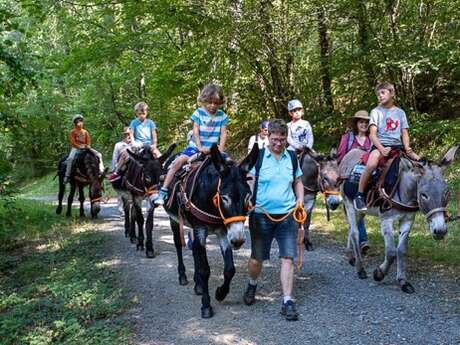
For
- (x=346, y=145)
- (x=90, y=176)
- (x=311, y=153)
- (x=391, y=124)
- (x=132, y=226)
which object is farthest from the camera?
(x=90, y=176)

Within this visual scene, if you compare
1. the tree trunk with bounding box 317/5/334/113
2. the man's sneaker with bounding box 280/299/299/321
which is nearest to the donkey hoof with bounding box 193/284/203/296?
the man's sneaker with bounding box 280/299/299/321

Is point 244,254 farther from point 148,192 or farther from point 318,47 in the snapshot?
point 318,47

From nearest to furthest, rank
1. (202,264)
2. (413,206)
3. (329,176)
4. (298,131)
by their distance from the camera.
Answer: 1. (202,264)
2. (413,206)
3. (329,176)
4. (298,131)

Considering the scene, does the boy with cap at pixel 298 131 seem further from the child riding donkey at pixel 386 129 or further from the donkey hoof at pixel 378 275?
the donkey hoof at pixel 378 275

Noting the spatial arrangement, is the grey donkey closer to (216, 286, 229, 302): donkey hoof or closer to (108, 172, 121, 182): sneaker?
(216, 286, 229, 302): donkey hoof

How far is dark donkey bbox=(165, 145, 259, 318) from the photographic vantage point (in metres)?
4.92

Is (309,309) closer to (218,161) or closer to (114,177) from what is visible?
(218,161)

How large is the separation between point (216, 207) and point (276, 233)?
719 millimetres

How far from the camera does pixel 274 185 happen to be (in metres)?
5.24

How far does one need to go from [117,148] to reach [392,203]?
24.2 ft

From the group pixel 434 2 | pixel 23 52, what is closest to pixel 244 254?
pixel 23 52

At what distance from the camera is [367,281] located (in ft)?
21.6

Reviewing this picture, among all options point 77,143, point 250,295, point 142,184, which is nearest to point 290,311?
point 250,295

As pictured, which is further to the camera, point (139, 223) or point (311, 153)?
point (139, 223)
